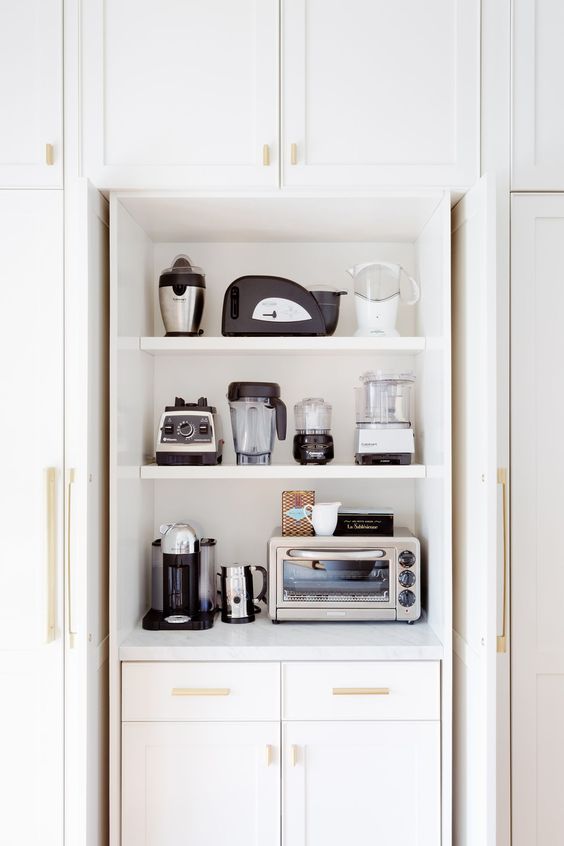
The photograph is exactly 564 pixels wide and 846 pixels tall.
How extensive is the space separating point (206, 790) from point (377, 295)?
1.41 metres

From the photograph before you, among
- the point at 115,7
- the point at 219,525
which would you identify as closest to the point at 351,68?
the point at 115,7

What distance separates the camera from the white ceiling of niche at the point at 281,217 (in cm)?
180

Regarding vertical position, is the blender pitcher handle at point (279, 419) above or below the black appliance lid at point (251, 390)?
below

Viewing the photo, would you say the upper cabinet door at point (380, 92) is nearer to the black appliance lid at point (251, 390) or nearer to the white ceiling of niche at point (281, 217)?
the white ceiling of niche at point (281, 217)

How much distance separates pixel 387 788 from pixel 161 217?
64.0 inches

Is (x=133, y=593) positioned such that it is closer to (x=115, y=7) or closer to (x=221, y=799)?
(x=221, y=799)

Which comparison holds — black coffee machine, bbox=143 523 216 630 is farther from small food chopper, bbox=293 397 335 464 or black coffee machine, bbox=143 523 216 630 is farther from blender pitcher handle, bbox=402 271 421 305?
blender pitcher handle, bbox=402 271 421 305

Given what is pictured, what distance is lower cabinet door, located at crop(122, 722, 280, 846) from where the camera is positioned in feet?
5.78

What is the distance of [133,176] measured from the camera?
5.72ft

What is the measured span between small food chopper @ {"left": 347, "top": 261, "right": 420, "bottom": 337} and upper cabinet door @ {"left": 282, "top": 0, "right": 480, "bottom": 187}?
33 centimetres
